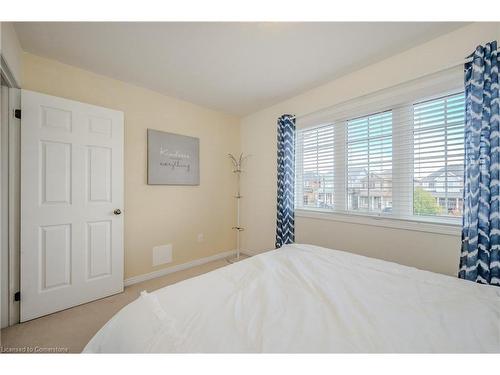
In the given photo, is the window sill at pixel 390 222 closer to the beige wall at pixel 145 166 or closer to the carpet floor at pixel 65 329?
the beige wall at pixel 145 166

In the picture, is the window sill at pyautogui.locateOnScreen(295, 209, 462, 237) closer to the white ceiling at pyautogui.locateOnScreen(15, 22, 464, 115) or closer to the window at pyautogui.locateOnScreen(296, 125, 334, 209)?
the window at pyautogui.locateOnScreen(296, 125, 334, 209)

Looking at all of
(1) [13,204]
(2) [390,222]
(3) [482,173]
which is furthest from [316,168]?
(1) [13,204]

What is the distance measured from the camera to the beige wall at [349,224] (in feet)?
5.55

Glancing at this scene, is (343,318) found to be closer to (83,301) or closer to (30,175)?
(83,301)

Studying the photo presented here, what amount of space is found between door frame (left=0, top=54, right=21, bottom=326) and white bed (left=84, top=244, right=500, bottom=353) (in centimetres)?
162

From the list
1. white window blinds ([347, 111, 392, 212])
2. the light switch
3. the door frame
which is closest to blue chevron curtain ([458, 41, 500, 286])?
white window blinds ([347, 111, 392, 212])

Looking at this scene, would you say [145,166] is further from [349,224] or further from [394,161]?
[394,161]

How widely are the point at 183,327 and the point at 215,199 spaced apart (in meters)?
2.65

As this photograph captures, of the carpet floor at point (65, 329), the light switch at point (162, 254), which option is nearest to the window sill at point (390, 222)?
the light switch at point (162, 254)

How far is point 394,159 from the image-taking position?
6.71ft

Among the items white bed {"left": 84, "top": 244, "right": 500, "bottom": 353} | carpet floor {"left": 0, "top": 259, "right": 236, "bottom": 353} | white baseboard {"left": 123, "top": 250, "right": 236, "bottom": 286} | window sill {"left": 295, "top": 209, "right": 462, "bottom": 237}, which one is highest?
window sill {"left": 295, "top": 209, "right": 462, "bottom": 237}

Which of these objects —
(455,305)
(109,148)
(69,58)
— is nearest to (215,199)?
(109,148)

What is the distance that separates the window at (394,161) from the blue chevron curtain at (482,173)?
201 mm

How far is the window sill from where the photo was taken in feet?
5.60
